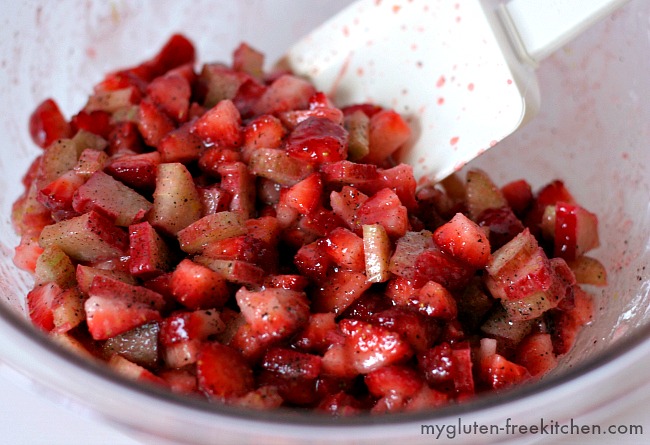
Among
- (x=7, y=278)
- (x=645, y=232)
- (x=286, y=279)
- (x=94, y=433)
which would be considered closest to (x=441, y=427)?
(x=286, y=279)

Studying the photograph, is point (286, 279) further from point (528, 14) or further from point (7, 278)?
point (528, 14)

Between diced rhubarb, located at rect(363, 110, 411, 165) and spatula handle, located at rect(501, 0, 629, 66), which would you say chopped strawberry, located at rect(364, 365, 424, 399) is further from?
spatula handle, located at rect(501, 0, 629, 66)

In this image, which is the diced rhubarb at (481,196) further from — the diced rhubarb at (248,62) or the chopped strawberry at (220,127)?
the diced rhubarb at (248,62)

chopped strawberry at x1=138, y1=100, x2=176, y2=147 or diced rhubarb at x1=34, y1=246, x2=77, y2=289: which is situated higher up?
chopped strawberry at x1=138, y1=100, x2=176, y2=147

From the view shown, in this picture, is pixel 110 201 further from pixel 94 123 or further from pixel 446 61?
pixel 446 61

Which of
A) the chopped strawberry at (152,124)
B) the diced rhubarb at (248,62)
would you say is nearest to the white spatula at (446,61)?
the diced rhubarb at (248,62)

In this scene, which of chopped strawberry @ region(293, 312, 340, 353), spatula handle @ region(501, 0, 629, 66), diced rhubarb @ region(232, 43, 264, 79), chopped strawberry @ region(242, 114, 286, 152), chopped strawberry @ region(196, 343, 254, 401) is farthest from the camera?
diced rhubarb @ region(232, 43, 264, 79)

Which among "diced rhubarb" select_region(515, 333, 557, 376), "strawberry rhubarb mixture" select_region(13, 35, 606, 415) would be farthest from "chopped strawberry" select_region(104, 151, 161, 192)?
"diced rhubarb" select_region(515, 333, 557, 376)
